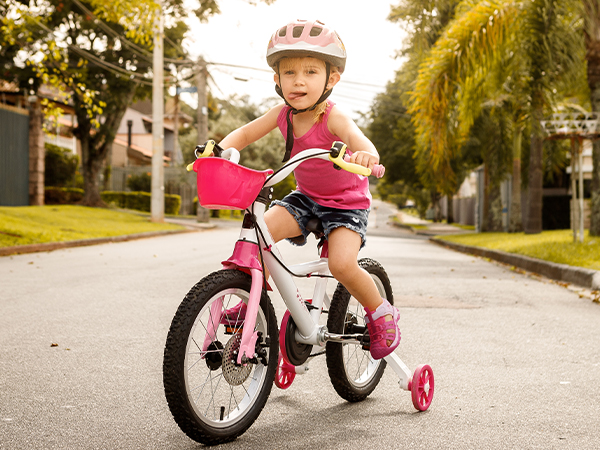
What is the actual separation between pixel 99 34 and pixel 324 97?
81.9 ft

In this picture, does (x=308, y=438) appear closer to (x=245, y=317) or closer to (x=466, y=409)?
(x=245, y=317)

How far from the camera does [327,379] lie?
13.6 feet

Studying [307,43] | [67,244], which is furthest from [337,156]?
[67,244]

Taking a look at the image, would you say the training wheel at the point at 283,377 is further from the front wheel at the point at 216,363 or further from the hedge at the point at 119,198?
the hedge at the point at 119,198

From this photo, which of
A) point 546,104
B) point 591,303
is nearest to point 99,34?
point 546,104

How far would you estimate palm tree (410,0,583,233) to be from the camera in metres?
13.2

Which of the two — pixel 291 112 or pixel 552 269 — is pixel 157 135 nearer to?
pixel 552 269

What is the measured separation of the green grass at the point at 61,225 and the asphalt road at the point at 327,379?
5841 mm

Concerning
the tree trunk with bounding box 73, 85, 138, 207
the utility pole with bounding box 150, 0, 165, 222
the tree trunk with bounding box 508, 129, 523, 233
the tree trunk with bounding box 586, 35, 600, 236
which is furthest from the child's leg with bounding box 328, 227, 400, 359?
the tree trunk with bounding box 73, 85, 138, 207

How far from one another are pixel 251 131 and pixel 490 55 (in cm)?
1105

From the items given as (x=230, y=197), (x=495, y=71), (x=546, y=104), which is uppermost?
(x=495, y=71)

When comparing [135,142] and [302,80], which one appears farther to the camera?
[135,142]

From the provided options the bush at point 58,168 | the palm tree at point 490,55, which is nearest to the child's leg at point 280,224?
the palm tree at point 490,55

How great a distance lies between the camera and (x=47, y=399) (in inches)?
138
